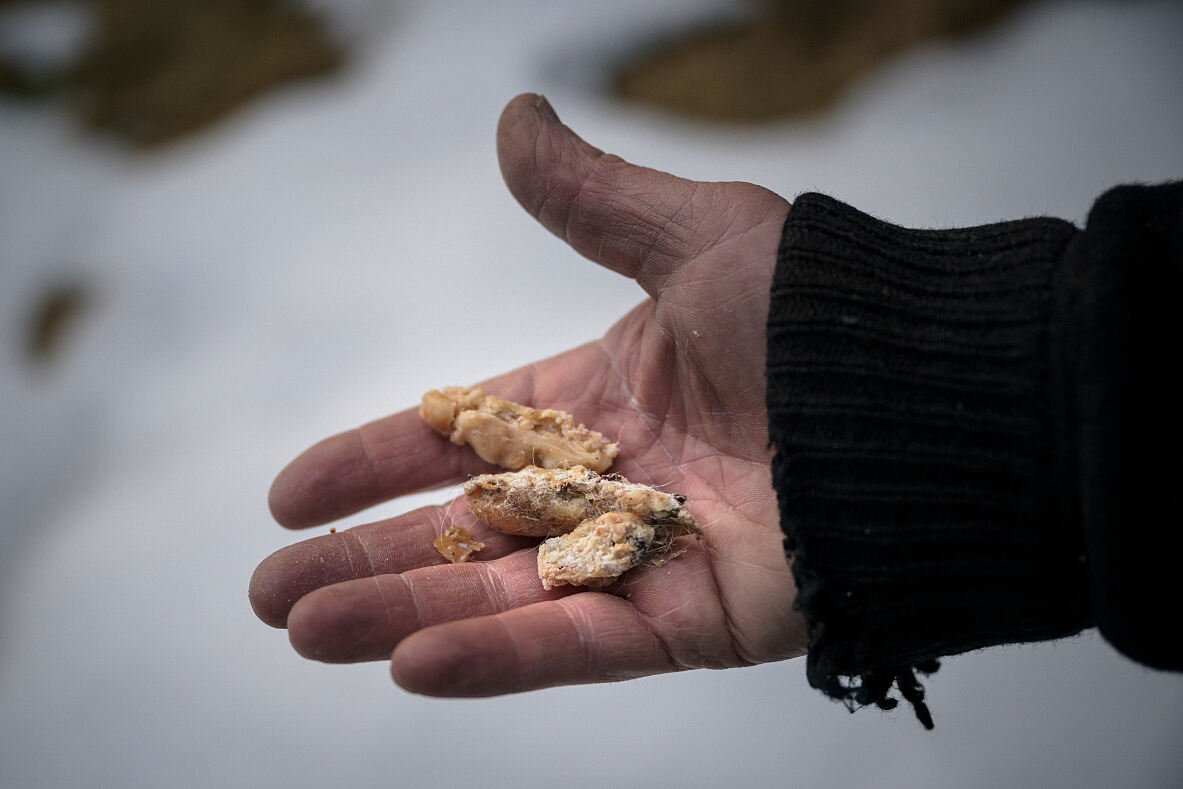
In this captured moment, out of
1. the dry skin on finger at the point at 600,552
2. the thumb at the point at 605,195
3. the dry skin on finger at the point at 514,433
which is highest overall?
the thumb at the point at 605,195

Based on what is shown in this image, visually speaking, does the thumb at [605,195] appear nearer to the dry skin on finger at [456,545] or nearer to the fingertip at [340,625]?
the dry skin on finger at [456,545]

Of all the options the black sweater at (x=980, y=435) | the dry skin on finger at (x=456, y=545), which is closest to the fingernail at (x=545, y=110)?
the black sweater at (x=980, y=435)

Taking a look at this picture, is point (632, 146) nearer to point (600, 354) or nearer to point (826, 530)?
point (600, 354)

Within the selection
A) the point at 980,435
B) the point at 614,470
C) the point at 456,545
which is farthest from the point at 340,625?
the point at 980,435

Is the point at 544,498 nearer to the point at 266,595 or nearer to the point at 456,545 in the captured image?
the point at 456,545

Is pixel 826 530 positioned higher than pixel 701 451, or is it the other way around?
pixel 701 451

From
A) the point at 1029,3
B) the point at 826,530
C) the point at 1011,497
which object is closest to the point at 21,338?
the point at 826,530
